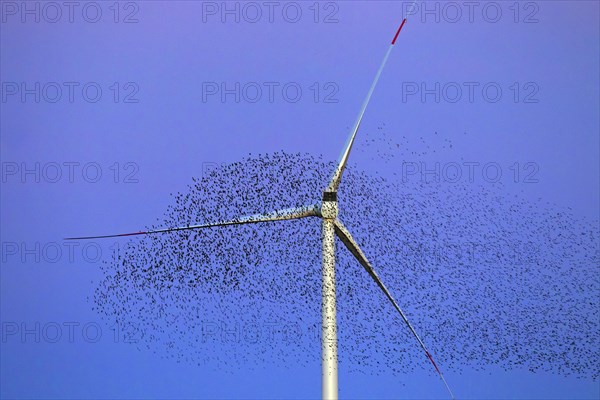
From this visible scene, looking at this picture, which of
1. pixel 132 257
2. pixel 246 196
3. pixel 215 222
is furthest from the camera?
pixel 132 257

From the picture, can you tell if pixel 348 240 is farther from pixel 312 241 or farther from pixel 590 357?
pixel 590 357

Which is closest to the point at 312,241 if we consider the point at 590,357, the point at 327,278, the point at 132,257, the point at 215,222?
the point at 327,278

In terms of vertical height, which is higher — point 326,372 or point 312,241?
point 312,241

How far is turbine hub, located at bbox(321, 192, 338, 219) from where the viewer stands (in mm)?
16766

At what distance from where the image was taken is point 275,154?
1731 cm

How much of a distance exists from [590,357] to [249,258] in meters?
6.98

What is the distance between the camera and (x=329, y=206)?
16781 mm

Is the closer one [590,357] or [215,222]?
[215,222]

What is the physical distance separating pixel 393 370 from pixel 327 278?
1.94m

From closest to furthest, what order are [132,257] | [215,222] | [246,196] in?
1. [215,222]
2. [246,196]
3. [132,257]

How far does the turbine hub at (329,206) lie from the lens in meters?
16.8

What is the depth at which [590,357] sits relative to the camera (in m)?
19.7

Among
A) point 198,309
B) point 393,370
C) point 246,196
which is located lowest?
point 393,370

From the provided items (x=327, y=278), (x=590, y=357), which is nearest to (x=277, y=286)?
(x=327, y=278)
